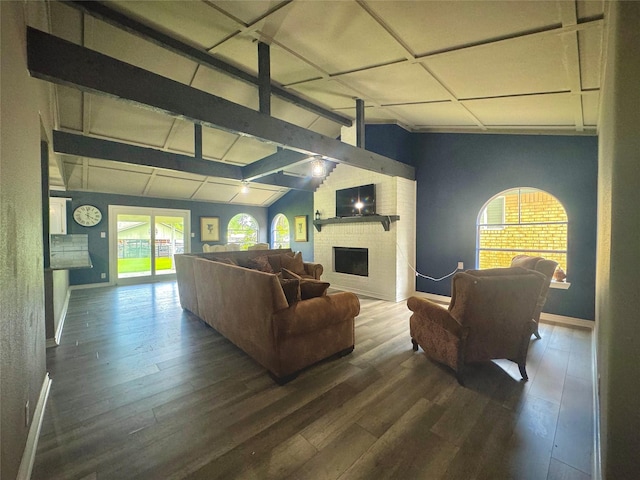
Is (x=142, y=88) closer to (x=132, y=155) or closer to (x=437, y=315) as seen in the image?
(x=132, y=155)

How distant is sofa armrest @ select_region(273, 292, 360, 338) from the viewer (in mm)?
2275

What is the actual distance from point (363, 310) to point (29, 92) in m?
4.38

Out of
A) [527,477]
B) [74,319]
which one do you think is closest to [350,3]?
[527,477]

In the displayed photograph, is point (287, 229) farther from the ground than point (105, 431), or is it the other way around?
point (287, 229)

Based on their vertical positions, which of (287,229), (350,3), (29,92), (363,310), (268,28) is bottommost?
(363,310)

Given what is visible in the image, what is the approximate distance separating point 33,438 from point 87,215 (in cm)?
659

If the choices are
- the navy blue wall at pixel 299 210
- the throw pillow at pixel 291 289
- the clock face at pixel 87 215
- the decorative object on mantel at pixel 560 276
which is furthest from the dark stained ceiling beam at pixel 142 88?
the clock face at pixel 87 215

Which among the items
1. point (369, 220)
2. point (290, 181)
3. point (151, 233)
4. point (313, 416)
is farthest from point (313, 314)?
point (151, 233)

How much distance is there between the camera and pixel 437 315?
2.46m

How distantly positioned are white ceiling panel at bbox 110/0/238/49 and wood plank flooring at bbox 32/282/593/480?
10.0 feet

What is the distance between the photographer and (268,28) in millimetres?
2258

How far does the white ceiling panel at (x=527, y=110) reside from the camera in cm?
274

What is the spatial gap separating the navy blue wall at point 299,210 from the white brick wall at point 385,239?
2.12 meters

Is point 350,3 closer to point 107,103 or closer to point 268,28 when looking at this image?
point 268,28
